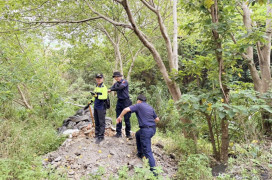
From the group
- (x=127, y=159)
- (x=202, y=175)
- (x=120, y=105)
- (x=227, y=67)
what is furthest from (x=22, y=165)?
(x=227, y=67)

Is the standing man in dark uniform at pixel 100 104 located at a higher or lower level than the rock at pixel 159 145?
higher

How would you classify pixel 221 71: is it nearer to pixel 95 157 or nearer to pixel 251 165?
pixel 251 165

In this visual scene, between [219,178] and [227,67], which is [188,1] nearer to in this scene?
[227,67]

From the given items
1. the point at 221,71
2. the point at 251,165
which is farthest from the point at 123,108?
the point at 251,165

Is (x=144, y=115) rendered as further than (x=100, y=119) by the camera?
No

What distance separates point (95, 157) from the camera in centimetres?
384

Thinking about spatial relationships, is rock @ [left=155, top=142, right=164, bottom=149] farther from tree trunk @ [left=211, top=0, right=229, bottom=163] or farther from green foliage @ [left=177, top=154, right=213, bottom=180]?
tree trunk @ [left=211, top=0, right=229, bottom=163]

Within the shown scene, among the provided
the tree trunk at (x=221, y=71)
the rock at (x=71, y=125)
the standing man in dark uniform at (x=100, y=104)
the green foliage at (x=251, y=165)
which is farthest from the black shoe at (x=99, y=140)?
the tree trunk at (x=221, y=71)

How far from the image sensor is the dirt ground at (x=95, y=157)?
3484 mm

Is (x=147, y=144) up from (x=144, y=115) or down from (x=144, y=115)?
down

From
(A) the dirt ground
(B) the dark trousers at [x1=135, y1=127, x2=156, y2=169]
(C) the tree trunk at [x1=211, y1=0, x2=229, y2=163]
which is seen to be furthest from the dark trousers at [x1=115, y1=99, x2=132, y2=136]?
(C) the tree trunk at [x1=211, y1=0, x2=229, y2=163]

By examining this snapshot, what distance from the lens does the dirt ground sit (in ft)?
11.4

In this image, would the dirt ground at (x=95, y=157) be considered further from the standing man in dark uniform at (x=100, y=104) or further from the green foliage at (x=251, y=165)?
the green foliage at (x=251, y=165)

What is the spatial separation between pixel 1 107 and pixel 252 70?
8107 mm
